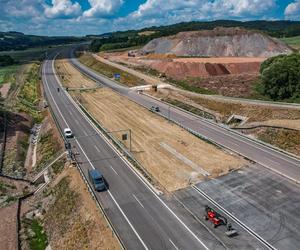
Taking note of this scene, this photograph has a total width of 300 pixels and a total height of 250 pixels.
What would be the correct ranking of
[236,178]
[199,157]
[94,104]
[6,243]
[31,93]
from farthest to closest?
[31,93]
[94,104]
[199,157]
[236,178]
[6,243]

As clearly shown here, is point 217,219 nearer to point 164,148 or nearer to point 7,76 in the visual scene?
point 164,148

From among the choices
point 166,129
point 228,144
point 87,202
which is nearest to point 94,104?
point 166,129

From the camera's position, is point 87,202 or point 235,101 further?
point 235,101

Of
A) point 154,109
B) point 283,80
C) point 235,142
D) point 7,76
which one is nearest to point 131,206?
point 235,142

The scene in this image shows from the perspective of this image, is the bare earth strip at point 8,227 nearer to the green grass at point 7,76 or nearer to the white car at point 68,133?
the white car at point 68,133

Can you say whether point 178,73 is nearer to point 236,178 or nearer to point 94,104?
point 94,104

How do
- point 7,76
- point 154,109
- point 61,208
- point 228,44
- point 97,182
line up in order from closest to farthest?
point 61,208 → point 97,182 → point 154,109 → point 7,76 → point 228,44
